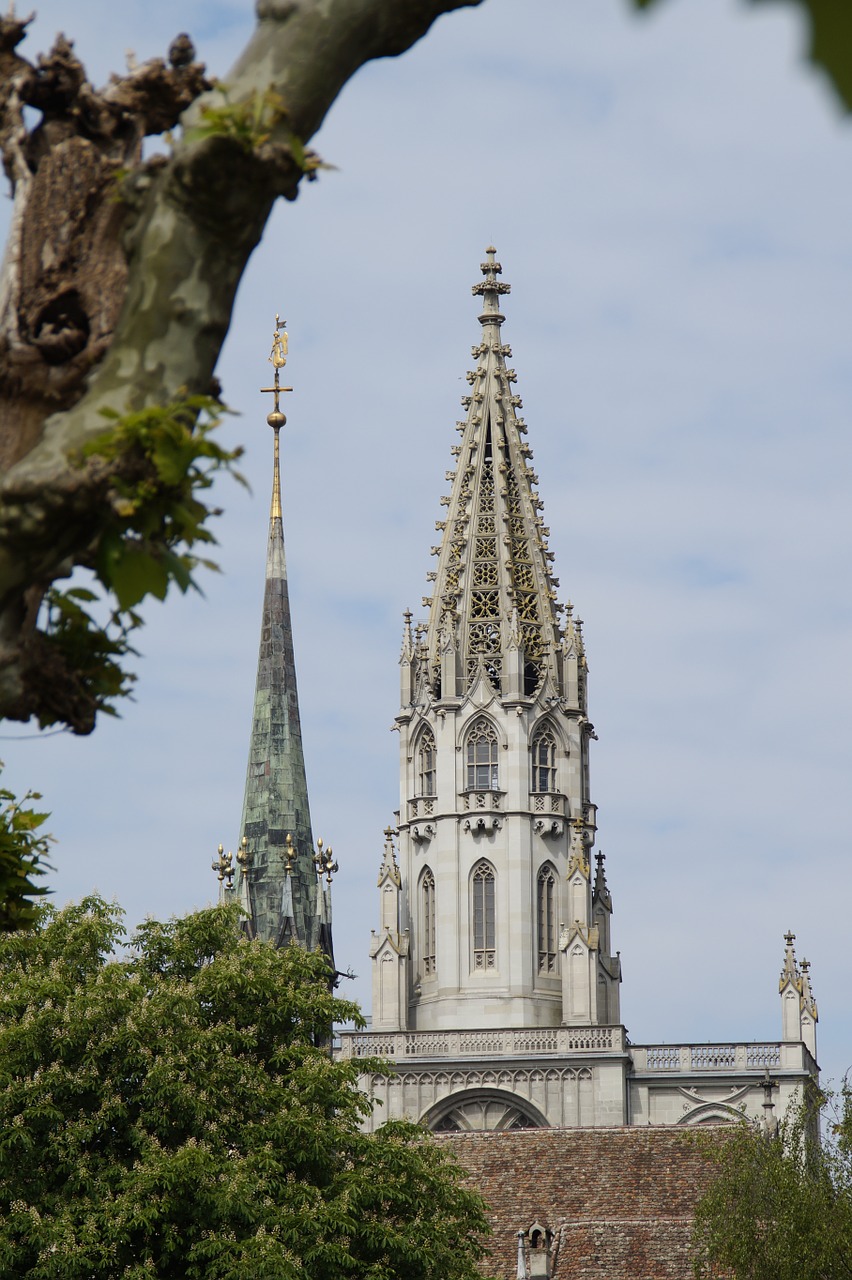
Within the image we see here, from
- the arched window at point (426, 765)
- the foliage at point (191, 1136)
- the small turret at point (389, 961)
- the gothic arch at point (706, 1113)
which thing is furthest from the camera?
the arched window at point (426, 765)

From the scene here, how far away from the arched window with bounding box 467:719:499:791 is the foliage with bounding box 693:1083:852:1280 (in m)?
44.0

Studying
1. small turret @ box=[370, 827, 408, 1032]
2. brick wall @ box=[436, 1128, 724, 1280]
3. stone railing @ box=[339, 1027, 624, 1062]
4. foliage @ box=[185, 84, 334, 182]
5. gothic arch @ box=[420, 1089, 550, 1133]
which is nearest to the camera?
foliage @ box=[185, 84, 334, 182]

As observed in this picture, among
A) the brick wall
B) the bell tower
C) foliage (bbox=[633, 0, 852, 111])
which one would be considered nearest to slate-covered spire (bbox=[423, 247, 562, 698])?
the bell tower

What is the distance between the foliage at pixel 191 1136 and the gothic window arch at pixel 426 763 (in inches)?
1787

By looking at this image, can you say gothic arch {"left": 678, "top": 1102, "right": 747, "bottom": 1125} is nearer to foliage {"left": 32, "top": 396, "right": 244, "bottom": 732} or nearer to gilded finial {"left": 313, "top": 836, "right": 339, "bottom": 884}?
gilded finial {"left": 313, "top": 836, "right": 339, "bottom": 884}

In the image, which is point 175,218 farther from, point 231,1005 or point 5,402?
point 231,1005

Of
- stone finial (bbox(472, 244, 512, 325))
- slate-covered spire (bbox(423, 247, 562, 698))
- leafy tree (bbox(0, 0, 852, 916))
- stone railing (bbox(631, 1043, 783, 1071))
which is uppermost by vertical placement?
stone finial (bbox(472, 244, 512, 325))

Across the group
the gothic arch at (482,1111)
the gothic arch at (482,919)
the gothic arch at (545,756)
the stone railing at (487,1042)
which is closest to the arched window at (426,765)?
the gothic arch at (482,919)

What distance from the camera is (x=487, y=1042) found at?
83250 mm

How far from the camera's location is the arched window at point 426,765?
89.9m

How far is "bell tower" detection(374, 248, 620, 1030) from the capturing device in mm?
87000

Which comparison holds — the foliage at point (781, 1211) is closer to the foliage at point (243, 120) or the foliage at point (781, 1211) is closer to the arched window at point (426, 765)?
the foliage at point (243, 120)

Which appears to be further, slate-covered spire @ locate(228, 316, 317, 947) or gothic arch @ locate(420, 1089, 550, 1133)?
slate-covered spire @ locate(228, 316, 317, 947)

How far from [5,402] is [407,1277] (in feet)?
106
